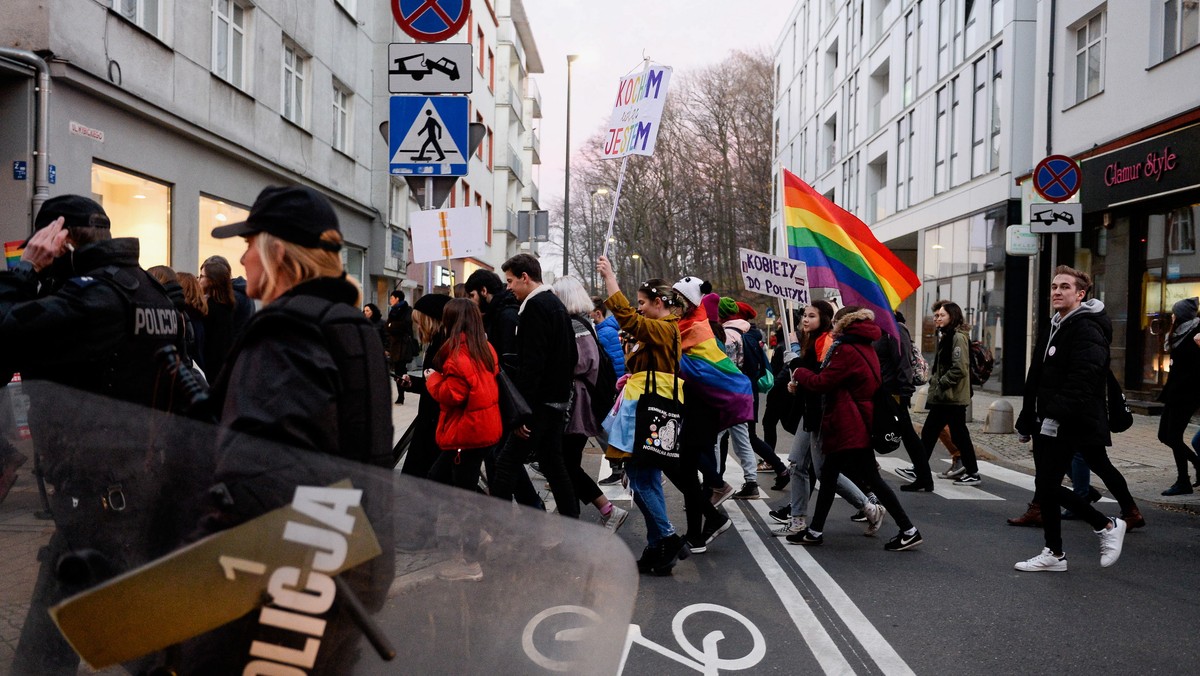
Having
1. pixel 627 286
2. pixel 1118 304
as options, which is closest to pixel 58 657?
pixel 1118 304

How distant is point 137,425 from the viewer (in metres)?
2.11

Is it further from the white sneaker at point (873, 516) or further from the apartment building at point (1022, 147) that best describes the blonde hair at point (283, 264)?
the apartment building at point (1022, 147)

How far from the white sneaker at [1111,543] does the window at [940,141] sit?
21.3 m

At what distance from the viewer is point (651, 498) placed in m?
6.17

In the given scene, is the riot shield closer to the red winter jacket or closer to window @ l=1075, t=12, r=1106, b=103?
the red winter jacket

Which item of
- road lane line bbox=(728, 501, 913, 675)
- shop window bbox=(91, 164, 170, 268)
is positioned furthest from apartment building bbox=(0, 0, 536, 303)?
road lane line bbox=(728, 501, 913, 675)

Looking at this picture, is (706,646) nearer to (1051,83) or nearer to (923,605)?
(923,605)

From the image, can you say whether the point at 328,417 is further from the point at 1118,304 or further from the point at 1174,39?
the point at 1118,304

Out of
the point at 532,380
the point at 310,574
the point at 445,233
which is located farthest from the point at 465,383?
the point at 310,574

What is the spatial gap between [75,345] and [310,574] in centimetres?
174

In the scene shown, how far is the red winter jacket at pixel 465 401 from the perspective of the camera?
5.59m

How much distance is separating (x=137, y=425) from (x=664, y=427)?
4.25 meters

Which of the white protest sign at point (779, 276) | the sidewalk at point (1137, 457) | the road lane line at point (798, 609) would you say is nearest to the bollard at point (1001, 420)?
the sidewalk at point (1137, 457)

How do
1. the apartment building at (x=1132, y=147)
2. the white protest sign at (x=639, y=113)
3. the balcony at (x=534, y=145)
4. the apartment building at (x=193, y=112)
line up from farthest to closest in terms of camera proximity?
the balcony at (x=534, y=145) < the apartment building at (x=1132, y=147) < the white protest sign at (x=639, y=113) < the apartment building at (x=193, y=112)
